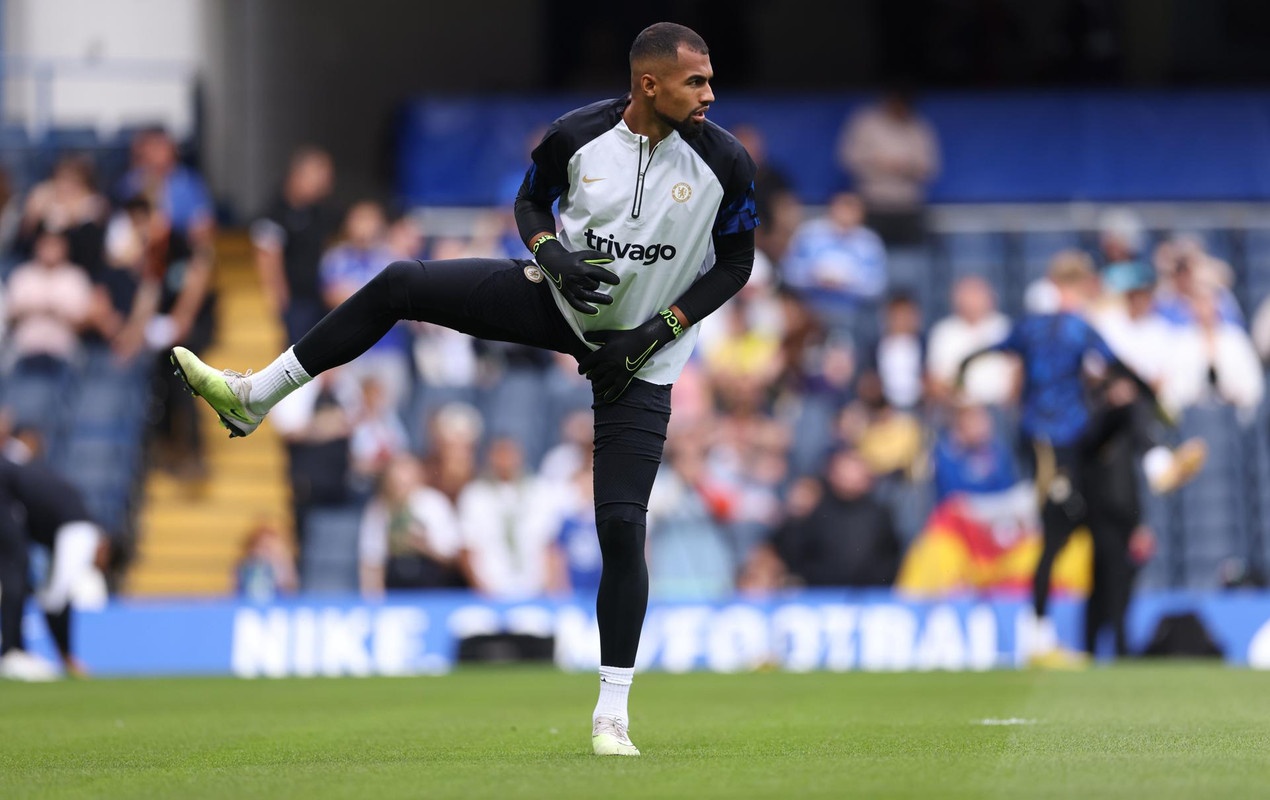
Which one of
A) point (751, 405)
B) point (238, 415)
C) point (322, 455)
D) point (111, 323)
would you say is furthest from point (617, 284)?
point (111, 323)

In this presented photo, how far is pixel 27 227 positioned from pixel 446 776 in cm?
1452

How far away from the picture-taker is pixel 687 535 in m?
16.5

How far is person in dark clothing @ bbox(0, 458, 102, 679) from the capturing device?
541 inches

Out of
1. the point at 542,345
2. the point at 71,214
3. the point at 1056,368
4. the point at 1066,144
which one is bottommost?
the point at 542,345

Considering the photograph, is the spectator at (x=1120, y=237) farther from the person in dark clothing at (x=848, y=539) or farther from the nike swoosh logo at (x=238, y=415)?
the nike swoosh logo at (x=238, y=415)

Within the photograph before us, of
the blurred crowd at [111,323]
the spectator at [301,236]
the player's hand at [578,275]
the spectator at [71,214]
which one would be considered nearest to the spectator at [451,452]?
the spectator at [301,236]

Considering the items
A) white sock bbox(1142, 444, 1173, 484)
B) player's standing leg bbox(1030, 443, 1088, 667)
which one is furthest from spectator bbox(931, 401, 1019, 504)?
player's standing leg bbox(1030, 443, 1088, 667)

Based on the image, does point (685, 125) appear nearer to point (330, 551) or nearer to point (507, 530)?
point (507, 530)

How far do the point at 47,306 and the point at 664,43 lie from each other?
13102mm

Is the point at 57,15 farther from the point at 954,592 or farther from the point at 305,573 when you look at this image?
the point at 954,592

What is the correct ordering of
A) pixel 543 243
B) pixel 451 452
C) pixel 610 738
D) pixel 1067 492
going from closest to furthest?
pixel 610 738, pixel 543 243, pixel 1067 492, pixel 451 452

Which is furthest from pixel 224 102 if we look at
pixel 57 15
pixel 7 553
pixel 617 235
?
pixel 617 235

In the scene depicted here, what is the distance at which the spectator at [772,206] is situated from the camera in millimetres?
18828

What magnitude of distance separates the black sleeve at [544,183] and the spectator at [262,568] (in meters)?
9.77
